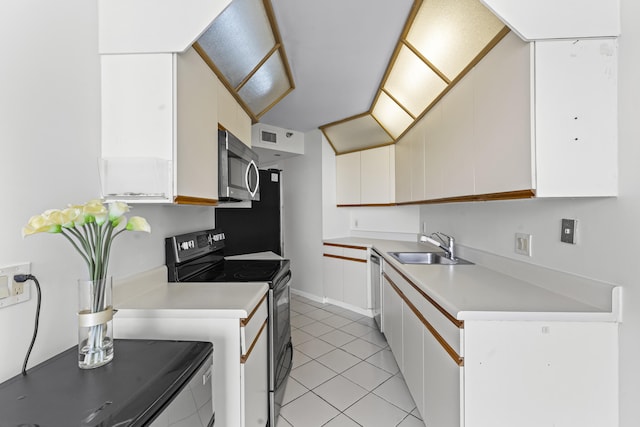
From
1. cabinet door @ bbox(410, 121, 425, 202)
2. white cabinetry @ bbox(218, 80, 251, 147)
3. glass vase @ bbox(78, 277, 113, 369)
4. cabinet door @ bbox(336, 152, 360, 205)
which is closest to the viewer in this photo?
glass vase @ bbox(78, 277, 113, 369)

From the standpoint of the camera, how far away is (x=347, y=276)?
11.9 feet

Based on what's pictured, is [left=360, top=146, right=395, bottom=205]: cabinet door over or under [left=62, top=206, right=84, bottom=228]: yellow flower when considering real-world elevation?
over

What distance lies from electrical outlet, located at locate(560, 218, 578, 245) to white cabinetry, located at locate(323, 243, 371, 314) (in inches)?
83.9

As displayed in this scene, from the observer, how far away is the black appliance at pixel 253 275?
5.59 ft

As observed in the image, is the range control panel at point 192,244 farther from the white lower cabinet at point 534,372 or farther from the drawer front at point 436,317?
the white lower cabinet at point 534,372

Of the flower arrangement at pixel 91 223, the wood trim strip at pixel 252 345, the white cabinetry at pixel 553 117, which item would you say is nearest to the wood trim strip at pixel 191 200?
the flower arrangement at pixel 91 223

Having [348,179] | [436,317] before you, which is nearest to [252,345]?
[436,317]

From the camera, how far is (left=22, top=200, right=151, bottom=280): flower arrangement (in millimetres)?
748

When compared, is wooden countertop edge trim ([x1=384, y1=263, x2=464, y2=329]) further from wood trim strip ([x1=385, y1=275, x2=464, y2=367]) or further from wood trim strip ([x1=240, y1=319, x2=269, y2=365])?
wood trim strip ([x1=240, y1=319, x2=269, y2=365])

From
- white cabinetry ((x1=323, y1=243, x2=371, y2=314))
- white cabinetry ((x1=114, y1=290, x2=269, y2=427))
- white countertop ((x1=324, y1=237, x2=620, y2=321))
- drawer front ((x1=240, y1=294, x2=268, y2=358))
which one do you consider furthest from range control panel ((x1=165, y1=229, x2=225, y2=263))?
white cabinetry ((x1=323, y1=243, x2=371, y2=314))

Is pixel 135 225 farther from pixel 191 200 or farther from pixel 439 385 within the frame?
pixel 439 385

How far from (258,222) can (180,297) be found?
5.87 feet

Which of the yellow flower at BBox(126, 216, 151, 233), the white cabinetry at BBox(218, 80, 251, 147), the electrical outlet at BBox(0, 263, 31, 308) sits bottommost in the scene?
the electrical outlet at BBox(0, 263, 31, 308)

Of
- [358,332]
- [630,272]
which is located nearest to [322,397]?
[358,332]
